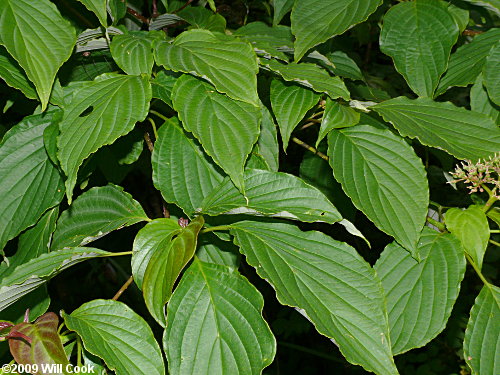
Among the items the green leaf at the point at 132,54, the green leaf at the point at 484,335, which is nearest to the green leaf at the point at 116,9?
the green leaf at the point at 132,54

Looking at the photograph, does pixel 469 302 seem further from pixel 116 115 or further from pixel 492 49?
pixel 116 115

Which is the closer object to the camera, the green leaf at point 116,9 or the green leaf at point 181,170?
the green leaf at point 181,170

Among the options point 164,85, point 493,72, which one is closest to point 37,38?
point 164,85

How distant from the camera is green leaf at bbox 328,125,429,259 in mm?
1002

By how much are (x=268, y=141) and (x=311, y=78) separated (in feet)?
0.54

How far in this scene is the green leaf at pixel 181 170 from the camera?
3.43 feet

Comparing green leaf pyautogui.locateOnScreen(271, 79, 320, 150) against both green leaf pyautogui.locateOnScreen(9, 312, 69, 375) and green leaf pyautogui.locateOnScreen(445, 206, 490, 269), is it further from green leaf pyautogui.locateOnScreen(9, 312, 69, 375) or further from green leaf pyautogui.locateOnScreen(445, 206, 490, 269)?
green leaf pyautogui.locateOnScreen(9, 312, 69, 375)

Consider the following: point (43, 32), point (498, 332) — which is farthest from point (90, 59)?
point (498, 332)

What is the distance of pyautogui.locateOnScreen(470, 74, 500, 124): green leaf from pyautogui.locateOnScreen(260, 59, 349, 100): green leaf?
0.38 metres

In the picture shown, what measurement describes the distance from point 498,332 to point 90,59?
98 centimetres

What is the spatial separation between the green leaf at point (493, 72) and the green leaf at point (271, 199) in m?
0.47

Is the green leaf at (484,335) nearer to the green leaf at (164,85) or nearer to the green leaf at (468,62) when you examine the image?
the green leaf at (468,62)

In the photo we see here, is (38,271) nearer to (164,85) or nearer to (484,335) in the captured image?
(164,85)

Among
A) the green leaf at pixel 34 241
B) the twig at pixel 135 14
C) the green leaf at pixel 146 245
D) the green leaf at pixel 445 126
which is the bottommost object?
the green leaf at pixel 34 241
